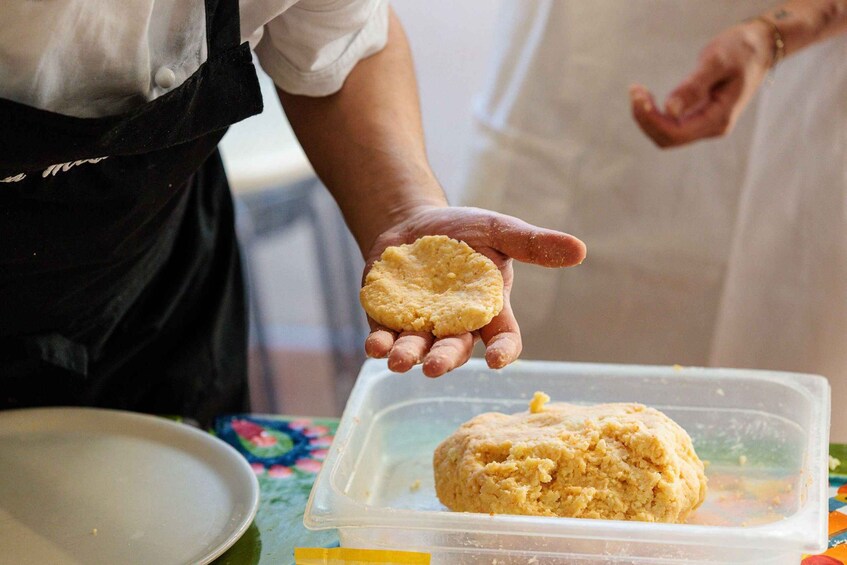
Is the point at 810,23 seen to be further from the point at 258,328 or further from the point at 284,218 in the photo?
the point at 258,328

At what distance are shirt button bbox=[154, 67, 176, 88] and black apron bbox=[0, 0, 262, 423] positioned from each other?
0.03 metres

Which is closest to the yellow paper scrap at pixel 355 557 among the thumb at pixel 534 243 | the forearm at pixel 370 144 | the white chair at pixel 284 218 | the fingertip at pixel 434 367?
the fingertip at pixel 434 367

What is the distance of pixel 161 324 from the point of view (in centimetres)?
142

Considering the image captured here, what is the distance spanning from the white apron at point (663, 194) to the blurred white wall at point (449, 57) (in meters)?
0.75

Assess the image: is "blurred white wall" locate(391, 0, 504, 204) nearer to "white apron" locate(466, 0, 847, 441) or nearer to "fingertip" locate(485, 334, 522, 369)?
"white apron" locate(466, 0, 847, 441)

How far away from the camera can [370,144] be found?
129 centimetres

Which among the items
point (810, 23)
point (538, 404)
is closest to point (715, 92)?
point (810, 23)

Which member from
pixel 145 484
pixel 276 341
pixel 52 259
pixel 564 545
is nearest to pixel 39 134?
pixel 52 259

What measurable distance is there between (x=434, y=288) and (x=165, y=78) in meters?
0.39

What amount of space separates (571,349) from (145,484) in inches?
48.5

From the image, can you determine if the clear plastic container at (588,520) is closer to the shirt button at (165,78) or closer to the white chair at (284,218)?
the shirt button at (165,78)

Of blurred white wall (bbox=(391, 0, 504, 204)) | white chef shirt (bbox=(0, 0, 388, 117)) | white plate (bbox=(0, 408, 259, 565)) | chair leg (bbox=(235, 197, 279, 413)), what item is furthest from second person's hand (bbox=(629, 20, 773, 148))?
chair leg (bbox=(235, 197, 279, 413))

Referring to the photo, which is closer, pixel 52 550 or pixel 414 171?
pixel 52 550

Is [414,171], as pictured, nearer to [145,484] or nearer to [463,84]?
[145,484]
